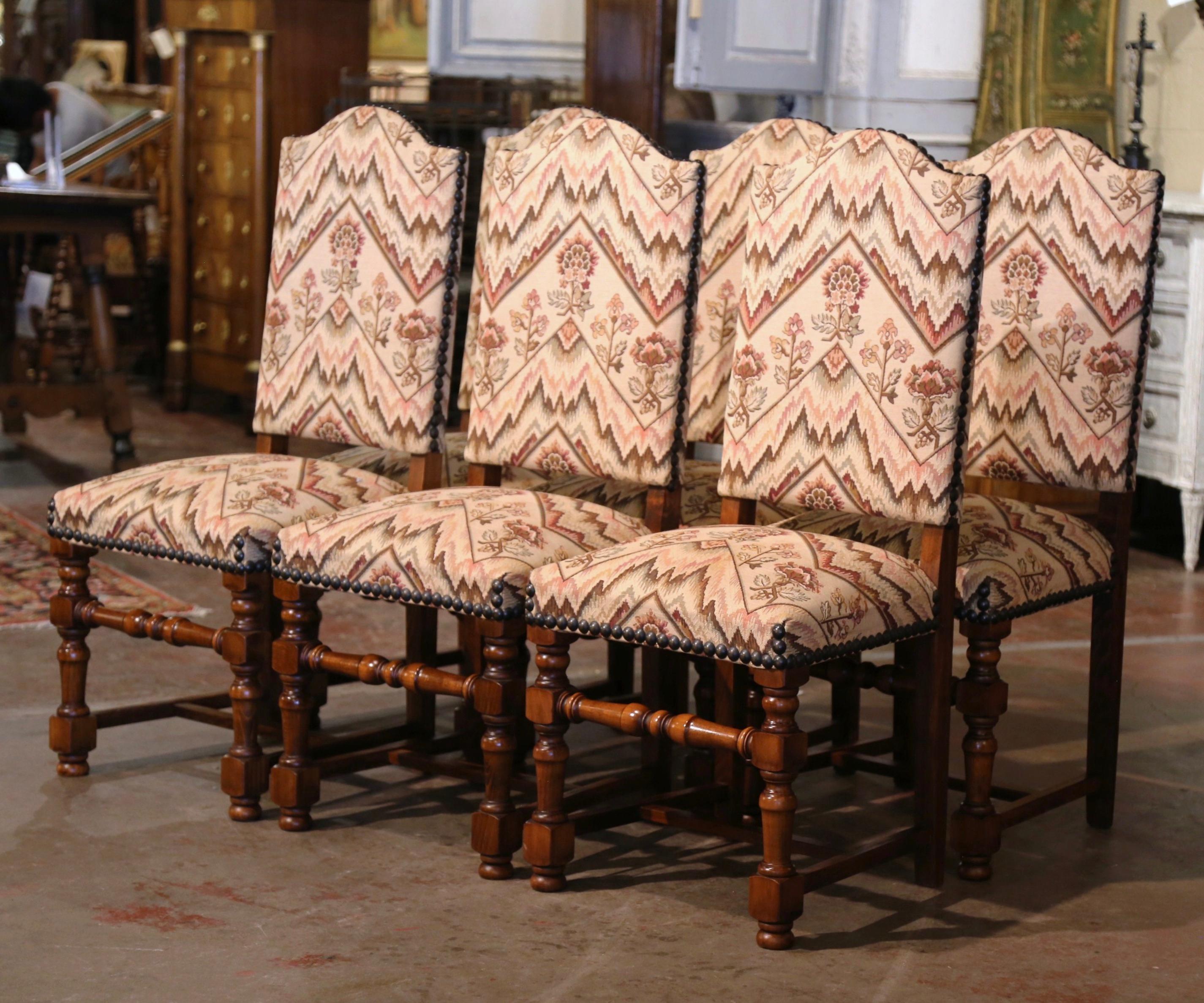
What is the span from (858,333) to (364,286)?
1.00 meters

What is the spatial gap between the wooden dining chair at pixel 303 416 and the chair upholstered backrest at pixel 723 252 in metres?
0.47

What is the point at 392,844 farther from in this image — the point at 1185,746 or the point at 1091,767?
the point at 1185,746

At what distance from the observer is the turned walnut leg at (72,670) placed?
318 cm

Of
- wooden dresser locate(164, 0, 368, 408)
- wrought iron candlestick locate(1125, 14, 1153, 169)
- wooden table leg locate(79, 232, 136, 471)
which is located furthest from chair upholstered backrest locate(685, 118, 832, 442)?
wooden dresser locate(164, 0, 368, 408)

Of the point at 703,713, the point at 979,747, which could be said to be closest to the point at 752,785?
the point at 703,713

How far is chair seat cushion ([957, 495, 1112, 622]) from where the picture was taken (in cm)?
268

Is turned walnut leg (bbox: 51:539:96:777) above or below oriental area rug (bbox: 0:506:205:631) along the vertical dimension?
above

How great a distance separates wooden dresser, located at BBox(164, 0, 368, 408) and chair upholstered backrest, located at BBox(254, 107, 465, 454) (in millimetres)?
3734

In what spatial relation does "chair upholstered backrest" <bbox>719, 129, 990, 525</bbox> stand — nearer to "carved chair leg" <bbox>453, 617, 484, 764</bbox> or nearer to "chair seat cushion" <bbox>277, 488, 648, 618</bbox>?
"chair seat cushion" <bbox>277, 488, 648, 618</bbox>

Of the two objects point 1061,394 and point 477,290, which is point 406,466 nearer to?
point 477,290

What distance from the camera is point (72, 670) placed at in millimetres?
3199

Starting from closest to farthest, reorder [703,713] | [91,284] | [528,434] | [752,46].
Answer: [528,434]
[703,713]
[752,46]
[91,284]

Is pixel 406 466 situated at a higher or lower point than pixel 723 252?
lower

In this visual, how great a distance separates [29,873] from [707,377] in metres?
1.47
